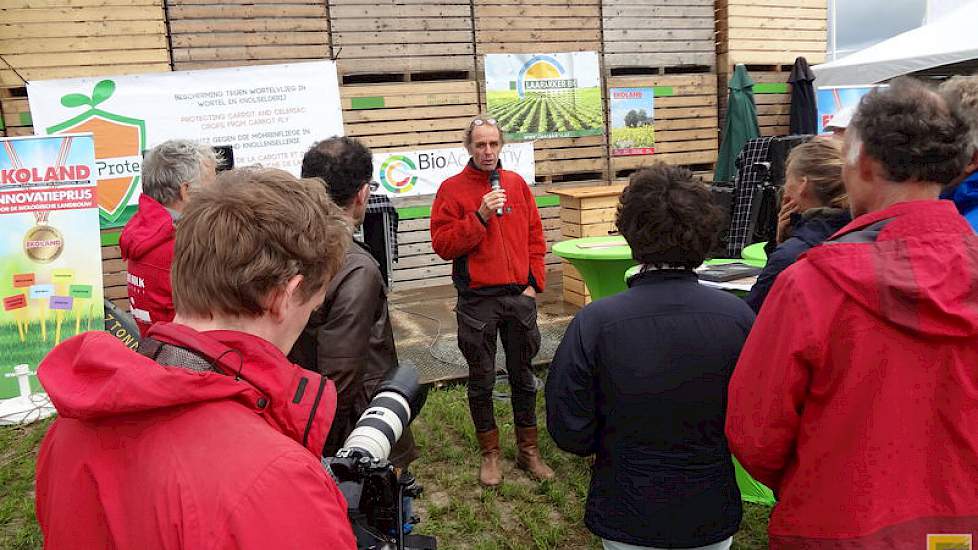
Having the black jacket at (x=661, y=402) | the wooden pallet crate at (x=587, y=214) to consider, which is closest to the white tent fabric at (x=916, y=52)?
the wooden pallet crate at (x=587, y=214)

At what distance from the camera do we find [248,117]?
7500mm

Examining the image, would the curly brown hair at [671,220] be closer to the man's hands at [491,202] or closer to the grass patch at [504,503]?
the man's hands at [491,202]

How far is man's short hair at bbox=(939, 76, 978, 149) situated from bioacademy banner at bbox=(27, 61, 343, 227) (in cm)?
665

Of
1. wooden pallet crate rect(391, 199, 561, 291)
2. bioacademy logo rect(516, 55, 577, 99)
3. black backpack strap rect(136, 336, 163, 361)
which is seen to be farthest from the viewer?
bioacademy logo rect(516, 55, 577, 99)

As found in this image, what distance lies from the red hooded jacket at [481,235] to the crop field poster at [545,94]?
4829 millimetres

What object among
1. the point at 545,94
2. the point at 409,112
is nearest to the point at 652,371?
the point at 409,112

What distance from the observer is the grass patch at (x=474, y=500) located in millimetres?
3330

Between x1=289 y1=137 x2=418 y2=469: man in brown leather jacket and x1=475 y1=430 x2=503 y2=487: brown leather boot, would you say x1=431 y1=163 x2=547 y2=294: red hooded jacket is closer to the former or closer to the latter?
x1=475 y1=430 x2=503 y2=487: brown leather boot

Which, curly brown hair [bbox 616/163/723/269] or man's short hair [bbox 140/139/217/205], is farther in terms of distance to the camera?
man's short hair [bbox 140/139/217/205]

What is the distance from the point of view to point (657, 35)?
9.53 meters

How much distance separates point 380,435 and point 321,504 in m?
0.48

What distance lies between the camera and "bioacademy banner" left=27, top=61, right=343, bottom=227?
702 cm

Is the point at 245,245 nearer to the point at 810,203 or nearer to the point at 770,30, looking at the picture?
the point at 810,203

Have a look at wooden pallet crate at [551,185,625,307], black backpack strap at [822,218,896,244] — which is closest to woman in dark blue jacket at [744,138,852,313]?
black backpack strap at [822,218,896,244]
